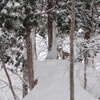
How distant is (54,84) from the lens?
678 centimetres

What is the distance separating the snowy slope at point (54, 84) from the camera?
6.12 meters

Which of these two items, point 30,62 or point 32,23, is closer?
point 32,23

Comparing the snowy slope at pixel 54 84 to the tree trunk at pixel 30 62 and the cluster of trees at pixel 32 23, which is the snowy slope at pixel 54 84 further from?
the cluster of trees at pixel 32 23

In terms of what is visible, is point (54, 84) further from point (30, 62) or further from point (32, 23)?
point (30, 62)

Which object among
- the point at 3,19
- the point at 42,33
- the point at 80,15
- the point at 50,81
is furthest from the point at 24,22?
the point at 42,33

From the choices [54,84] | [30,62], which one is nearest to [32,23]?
[54,84]

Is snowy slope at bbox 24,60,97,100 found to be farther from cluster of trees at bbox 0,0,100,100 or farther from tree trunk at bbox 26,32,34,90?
cluster of trees at bbox 0,0,100,100

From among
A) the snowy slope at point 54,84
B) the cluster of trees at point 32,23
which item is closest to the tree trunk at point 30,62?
the cluster of trees at point 32,23

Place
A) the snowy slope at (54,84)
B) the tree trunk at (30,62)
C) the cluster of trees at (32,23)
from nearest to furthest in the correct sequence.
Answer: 1. the snowy slope at (54,84)
2. the cluster of trees at (32,23)
3. the tree trunk at (30,62)

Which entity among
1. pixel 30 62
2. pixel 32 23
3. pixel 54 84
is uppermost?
pixel 32 23

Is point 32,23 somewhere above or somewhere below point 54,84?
above

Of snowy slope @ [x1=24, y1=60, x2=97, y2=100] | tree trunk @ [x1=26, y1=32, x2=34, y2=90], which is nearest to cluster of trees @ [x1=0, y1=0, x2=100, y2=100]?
tree trunk @ [x1=26, y1=32, x2=34, y2=90]

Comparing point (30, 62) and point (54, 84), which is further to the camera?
point (30, 62)

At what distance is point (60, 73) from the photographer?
7.45 metres
